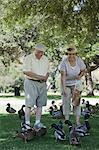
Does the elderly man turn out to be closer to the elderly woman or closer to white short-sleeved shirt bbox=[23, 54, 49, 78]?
white short-sleeved shirt bbox=[23, 54, 49, 78]

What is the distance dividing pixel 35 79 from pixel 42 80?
156 mm

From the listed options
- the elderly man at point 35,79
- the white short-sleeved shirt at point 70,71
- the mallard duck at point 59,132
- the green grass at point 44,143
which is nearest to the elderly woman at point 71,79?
the white short-sleeved shirt at point 70,71

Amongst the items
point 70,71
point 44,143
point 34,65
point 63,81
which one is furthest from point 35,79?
point 44,143

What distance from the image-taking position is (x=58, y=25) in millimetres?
15234

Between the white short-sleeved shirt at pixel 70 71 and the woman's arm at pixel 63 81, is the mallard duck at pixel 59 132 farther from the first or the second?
the white short-sleeved shirt at pixel 70 71

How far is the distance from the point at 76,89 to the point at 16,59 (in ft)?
101

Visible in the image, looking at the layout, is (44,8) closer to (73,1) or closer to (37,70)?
(73,1)

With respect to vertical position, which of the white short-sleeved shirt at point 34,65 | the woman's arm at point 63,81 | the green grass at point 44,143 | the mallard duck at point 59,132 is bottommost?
the green grass at point 44,143

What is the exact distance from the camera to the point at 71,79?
941cm

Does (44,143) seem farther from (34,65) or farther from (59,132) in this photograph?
(34,65)

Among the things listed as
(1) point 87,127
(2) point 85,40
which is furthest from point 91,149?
(2) point 85,40

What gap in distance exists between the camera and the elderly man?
9.09 m

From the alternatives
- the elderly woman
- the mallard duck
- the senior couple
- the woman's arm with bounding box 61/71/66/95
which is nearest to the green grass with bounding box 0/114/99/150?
the mallard duck

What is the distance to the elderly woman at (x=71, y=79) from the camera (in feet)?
30.3
